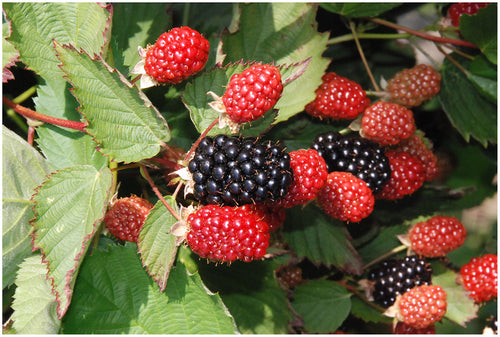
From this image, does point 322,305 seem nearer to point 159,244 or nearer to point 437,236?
point 437,236

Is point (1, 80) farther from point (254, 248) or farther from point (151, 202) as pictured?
point (254, 248)

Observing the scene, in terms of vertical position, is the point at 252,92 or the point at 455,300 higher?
the point at 252,92

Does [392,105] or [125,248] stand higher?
[392,105]

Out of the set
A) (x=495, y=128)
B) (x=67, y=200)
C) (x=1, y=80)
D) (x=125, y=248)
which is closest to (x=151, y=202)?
(x=125, y=248)

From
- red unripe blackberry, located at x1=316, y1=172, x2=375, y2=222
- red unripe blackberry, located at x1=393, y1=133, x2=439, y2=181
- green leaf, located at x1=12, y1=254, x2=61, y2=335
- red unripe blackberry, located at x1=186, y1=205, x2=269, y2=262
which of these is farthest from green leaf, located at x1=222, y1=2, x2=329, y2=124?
green leaf, located at x1=12, y1=254, x2=61, y2=335

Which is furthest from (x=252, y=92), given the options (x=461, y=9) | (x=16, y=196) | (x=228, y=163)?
(x=461, y=9)
